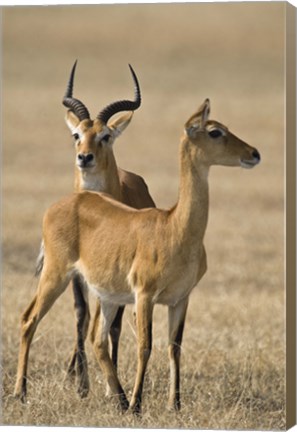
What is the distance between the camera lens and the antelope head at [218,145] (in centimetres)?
819

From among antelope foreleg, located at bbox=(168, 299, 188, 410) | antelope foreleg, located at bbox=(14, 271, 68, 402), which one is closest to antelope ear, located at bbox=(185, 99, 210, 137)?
antelope foreleg, located at bbox=(168, 299, 188, 410)

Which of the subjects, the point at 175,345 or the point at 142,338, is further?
the point at 175,345

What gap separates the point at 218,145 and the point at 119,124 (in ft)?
6.92

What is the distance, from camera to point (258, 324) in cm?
1268

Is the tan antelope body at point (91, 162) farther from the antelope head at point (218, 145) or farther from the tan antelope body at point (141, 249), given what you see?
the antelope head at point (218, 145)

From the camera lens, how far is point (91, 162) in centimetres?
975

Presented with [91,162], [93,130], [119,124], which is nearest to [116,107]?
[119,124]

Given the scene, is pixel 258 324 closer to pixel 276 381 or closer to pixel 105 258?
pixel 276 381

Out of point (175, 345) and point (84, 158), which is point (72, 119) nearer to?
point (84, 158)

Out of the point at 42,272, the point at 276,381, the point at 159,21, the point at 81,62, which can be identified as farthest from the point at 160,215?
the point at 81,62

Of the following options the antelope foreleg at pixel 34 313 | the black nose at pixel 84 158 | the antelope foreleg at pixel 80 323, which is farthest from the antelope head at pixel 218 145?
the antelope foreleg at pixel 80 323

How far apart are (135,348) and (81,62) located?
16.1 metres

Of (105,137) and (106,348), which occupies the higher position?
(105,137)

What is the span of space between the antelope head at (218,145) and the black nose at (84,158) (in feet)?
5.28
